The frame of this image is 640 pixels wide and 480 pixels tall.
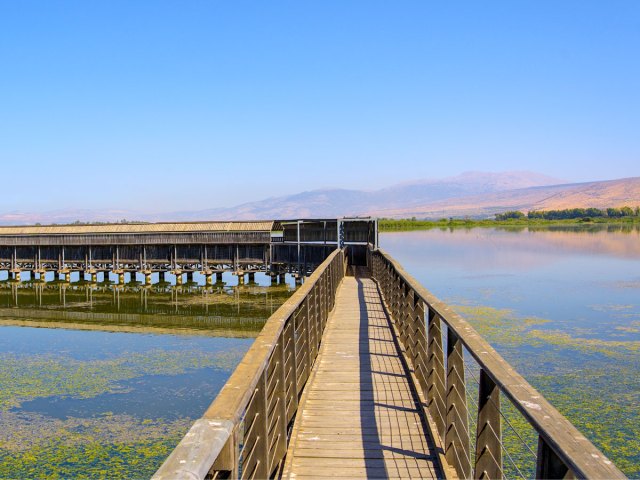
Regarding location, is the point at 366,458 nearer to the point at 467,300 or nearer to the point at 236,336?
the point at 236,336

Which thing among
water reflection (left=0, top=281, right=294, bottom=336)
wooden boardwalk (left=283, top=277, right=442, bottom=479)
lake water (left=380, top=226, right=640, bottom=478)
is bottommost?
water reflection (left=0, top=281, right=294, bottom=336)

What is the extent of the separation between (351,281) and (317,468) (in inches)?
616

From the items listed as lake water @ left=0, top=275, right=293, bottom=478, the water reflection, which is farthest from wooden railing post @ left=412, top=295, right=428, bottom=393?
the water reflection

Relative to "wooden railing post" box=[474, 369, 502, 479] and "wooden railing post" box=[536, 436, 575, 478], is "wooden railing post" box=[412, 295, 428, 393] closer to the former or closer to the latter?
"wooden railing post" box=[474, 369, 502, 479]

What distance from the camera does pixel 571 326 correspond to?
64.0 feet

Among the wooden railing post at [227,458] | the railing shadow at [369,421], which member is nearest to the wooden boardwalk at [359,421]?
the railing shadow at [369,421]

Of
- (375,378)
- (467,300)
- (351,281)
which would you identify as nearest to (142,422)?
(375,378)

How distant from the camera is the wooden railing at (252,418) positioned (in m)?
1.89

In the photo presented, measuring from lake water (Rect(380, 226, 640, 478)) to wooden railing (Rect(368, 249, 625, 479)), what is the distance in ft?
14.4

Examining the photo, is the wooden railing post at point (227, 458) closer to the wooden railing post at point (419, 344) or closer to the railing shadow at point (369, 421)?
the railing shadow at point (369, 421)

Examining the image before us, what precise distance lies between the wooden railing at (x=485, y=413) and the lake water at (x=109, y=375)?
5689mm

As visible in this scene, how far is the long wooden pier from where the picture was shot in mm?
2104

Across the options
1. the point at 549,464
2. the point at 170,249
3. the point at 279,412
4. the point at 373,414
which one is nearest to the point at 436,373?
the point at 373,414

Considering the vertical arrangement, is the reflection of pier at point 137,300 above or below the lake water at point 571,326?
below
